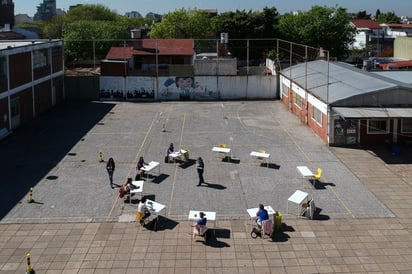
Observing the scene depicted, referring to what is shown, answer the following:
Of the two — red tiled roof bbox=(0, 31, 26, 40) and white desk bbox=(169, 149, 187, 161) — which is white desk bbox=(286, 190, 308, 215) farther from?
red tiled roof bbox=(0, 31, 26, 40)

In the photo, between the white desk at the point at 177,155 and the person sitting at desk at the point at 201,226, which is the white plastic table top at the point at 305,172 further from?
the person sitting at desk at the point at 201,226

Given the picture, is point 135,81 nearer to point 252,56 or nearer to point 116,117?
point 116,117

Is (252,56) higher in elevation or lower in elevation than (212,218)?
higher

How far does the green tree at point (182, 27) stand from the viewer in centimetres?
8425

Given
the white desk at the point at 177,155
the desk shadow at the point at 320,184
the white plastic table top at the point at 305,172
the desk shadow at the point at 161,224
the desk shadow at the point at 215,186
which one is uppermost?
the white desk at the point at 177,155

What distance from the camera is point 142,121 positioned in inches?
1593

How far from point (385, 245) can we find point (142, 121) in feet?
84.4

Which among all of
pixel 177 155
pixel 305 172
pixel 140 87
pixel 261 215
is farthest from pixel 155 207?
pixel 140 87

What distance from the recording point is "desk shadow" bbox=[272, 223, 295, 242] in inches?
740

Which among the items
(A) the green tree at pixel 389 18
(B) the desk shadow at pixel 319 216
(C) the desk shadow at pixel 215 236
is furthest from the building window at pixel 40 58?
(A) the green tree at pixel 389 18

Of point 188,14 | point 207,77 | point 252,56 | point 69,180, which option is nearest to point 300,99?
point 207,77

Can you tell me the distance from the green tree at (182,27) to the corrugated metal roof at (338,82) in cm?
4100

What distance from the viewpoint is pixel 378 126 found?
3212cm

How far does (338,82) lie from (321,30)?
3751 centimetres
